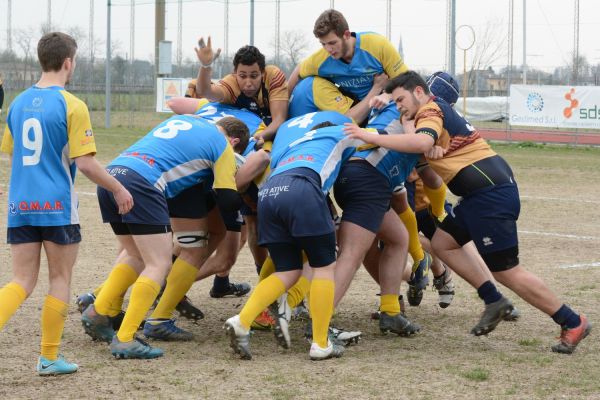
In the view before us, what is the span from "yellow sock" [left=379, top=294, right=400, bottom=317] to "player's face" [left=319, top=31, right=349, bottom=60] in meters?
1.83

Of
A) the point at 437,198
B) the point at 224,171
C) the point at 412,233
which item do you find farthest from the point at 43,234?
the point at 437,198

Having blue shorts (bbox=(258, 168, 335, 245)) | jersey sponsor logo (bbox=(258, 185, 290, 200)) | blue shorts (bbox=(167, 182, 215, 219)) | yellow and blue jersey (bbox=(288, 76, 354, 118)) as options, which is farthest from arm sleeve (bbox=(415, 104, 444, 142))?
blue shorts (bbox=(167, 182, 215, 219))

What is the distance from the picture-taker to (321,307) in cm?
595

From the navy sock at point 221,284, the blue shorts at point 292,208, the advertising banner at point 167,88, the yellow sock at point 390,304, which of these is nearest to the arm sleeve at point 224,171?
the blue shorts at point 292,208

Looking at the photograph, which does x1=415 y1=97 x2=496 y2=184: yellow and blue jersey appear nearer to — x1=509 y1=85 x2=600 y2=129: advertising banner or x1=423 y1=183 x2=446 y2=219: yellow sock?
x1=423 y1=183 x2=446 y2=219: yellow sock

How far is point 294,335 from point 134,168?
5.75ft

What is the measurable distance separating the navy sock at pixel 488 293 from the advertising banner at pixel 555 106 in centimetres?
1922

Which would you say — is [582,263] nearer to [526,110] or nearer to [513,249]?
[513,249]

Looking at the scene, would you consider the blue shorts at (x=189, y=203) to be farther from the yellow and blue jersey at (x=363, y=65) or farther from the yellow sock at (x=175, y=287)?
the yellow and blue jersey at (x=363, y=65)

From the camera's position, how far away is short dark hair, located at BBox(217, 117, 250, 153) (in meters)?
6.66

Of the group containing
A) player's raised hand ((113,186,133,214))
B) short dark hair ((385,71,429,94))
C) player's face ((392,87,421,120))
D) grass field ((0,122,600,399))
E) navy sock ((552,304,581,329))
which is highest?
short dark hair ((385,71,429,94))

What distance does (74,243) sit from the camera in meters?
5.39

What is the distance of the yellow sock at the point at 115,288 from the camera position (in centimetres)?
630

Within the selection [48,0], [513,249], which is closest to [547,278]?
[513,249]
